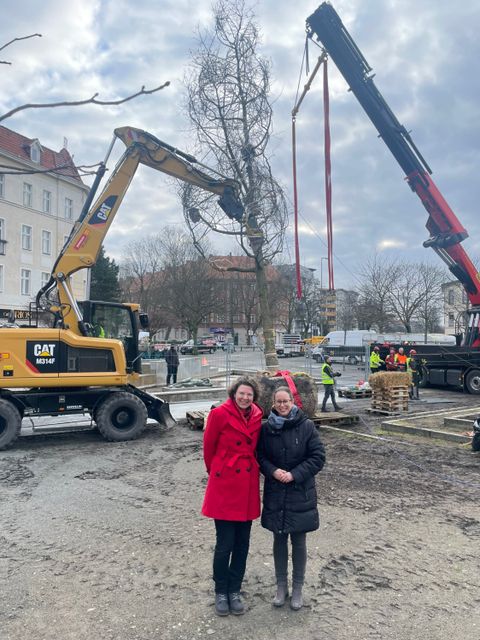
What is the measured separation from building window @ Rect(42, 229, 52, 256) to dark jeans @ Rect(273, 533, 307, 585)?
4125 centimetres

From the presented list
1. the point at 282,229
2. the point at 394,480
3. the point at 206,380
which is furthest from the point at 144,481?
the point at 206,380

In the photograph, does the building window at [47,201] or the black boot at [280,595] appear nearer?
the black boot at [280,595]

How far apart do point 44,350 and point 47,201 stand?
117 ft

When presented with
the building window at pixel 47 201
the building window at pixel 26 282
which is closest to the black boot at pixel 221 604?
the building window at pixel 26 282

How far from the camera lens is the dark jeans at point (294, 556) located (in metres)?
3.83

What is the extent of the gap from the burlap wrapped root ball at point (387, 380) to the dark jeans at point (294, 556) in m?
10.2

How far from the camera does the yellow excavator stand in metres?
9.77

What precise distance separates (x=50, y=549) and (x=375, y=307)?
50.5 m

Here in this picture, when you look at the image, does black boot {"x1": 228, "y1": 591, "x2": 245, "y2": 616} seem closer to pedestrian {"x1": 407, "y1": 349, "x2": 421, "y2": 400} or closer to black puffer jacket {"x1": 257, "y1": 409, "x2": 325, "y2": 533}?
black puffer jacket {"x1": 257, "y1": 409, "x2": 325, "y2": 533}

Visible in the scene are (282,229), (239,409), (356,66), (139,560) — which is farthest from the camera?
(356,66)

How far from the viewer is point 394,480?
7242 mm

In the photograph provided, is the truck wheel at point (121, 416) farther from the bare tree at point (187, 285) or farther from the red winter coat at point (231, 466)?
the bare tree at point (187, 285)

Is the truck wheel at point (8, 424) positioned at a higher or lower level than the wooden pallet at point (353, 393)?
higher

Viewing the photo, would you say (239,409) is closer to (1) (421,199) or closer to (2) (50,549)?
(2) (50,549)
